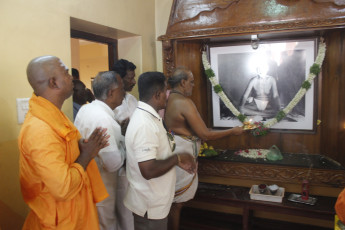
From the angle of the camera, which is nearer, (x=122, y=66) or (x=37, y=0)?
(x=37, y=0)

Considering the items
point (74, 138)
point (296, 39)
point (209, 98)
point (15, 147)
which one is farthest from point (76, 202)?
point (296, 39)

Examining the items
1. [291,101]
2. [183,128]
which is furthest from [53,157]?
[291,101]

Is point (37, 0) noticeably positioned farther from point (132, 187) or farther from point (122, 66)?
point (132, 187)

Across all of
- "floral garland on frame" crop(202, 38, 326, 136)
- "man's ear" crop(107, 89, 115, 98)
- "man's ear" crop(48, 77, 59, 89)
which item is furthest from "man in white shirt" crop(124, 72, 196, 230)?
"floral garland on frame" crop(202, 38, 326, 136)

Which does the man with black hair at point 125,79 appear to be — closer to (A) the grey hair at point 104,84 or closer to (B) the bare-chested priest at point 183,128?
(B) the bare-chested priest at point 183,128

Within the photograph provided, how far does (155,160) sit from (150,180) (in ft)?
0.63

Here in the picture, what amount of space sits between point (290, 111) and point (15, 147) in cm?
301

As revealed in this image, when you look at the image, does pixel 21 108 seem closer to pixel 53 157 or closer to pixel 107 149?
pixel 107 149

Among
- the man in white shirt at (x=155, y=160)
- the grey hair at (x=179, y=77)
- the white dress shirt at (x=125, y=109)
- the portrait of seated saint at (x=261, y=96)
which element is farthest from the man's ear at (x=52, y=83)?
the portrait of seated saint at (x=261, y=96)

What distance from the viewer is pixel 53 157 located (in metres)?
1.53

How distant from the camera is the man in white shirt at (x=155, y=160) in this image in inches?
75.6

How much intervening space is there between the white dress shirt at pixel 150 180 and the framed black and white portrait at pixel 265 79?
1977 millimetres

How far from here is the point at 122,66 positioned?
3.15m

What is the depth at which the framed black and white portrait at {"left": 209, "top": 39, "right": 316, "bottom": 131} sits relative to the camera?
11.5 ft
